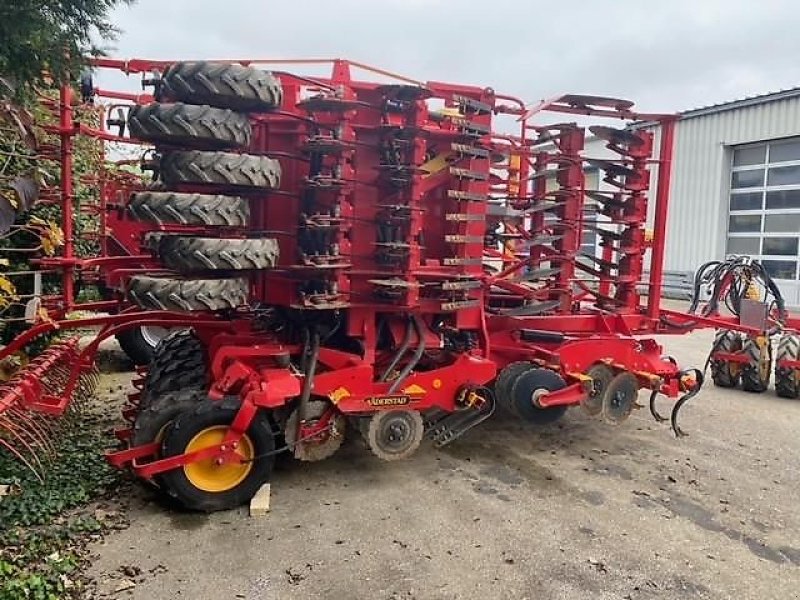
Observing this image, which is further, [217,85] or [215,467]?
[215,467]

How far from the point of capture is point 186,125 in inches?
138

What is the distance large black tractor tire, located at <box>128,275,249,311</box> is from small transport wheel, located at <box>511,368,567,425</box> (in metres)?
2.12

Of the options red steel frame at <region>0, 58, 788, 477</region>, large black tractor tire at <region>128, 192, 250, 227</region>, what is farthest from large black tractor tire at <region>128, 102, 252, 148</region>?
red steel frame at <region>0, 58, 788, 477</region>

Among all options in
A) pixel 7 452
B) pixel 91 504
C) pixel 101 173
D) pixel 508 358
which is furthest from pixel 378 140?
pixel 101 173

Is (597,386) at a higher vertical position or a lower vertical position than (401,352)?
lower

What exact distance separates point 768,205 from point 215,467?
1570 cm

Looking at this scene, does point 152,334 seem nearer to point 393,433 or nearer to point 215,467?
point 215,467

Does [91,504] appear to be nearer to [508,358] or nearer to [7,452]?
[7,452]

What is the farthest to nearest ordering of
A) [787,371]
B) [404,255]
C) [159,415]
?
[787,371] → [404,255] → [159,415]

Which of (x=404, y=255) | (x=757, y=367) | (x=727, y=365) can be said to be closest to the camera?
(x=404, y=255)

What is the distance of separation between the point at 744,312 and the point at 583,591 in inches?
182

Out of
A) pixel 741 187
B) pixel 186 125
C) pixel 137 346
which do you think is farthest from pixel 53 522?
pixel 741 187

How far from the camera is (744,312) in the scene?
6797 mm

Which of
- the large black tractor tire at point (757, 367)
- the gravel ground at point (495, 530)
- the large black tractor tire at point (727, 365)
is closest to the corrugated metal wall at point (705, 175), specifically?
the large black tractor tire at point (727, 365)
